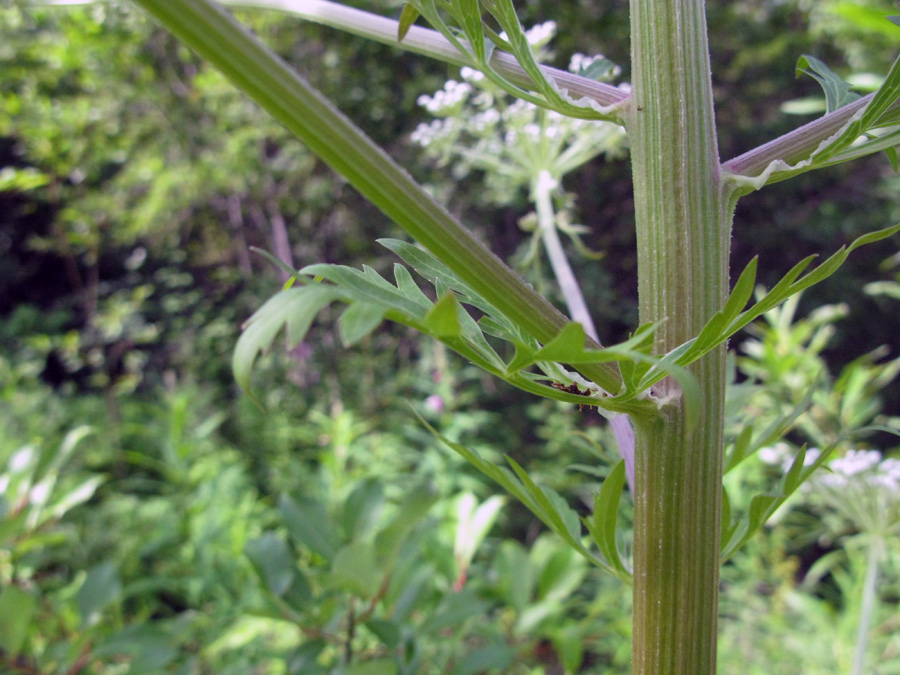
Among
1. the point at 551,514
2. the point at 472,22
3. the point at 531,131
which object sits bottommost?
the point at 551,514

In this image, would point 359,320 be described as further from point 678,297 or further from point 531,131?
point 531,131

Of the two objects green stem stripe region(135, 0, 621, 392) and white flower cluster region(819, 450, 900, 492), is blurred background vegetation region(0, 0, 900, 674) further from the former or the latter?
green stem stripe region(135, 0, 621, 392)

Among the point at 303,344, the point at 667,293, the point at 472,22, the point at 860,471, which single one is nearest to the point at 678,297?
the point at 667,293

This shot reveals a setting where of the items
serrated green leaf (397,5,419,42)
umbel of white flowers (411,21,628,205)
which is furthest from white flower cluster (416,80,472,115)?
serrated green leaf (397,5,419,42)

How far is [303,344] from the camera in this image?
9.95 ft

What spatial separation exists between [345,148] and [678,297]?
0.11 m

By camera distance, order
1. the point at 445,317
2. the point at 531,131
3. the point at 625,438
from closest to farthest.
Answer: the point at 445,317
the point at 625,438
the point at 531,131

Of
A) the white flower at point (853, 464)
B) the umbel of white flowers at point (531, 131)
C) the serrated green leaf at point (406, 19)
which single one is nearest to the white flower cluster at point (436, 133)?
the umbel of white flowers at point (531, 131)

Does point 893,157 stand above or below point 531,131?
below

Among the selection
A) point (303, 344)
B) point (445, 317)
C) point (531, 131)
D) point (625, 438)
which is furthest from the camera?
point (303, 344)

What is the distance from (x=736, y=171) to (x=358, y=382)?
2.79 m

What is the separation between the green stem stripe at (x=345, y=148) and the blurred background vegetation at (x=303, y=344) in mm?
465

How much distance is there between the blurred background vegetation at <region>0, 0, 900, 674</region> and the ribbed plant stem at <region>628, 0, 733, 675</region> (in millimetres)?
388

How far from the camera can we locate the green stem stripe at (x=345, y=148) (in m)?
0.13
